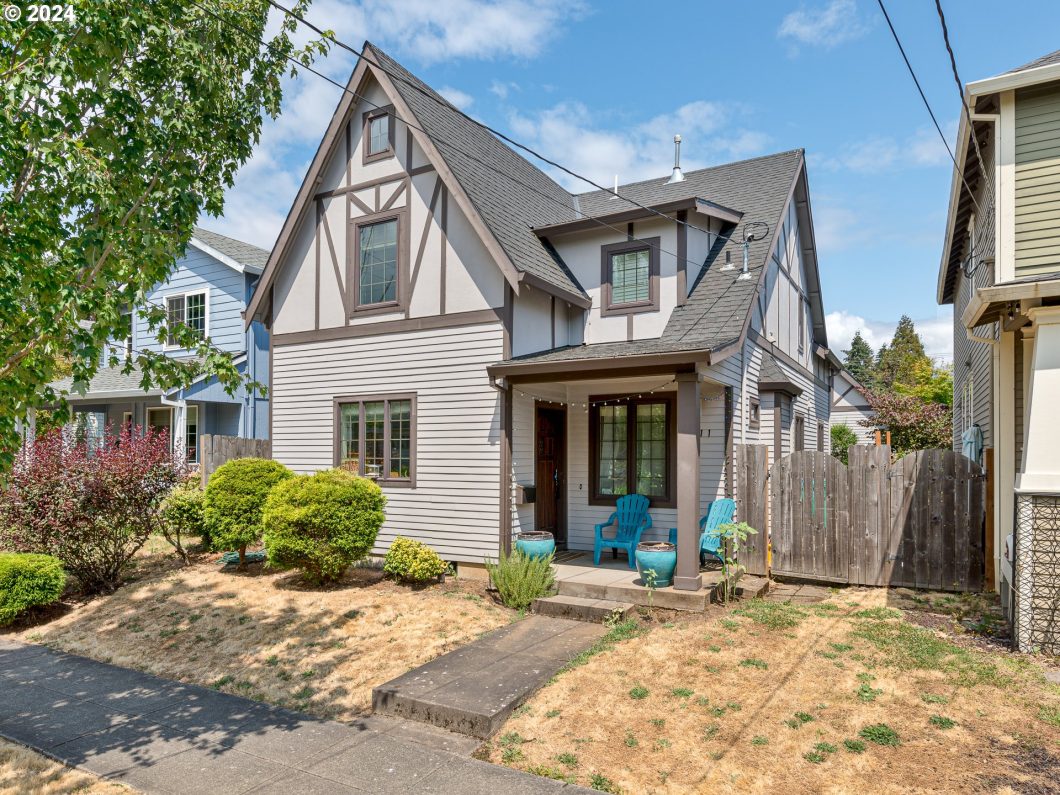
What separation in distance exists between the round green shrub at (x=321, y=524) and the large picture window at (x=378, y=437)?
3.92 feet

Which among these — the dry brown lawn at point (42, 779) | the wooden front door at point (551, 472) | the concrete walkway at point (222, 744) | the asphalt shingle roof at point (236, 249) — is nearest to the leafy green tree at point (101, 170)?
the dry brown lawn at point (42, 779)

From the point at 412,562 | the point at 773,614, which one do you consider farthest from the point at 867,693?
the point at 412,562

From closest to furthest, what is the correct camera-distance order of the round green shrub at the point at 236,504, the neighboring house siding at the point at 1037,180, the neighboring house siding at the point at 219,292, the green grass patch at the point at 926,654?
the green grass patch at the point at 926,654 < the neighboring house siding at the point at 1037,180 < the round green shrub at the point at 236,504 < the neighboring house siding at the point at 219,292

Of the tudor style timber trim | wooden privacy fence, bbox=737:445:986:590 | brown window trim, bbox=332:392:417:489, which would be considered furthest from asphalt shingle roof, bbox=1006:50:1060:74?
brown window trim, bbox=332:392:417:489

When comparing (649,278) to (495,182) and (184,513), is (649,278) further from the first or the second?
(184,513)

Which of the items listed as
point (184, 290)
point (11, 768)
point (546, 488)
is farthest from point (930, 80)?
point (184, 290)

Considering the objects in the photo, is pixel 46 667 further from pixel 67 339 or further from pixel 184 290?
pixel 184 290

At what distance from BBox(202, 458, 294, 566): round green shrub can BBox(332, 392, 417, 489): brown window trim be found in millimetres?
1252

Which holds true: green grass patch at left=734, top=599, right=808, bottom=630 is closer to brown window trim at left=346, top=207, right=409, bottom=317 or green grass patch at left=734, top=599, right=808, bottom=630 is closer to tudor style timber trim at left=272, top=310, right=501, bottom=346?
tudor style timber trim at left=272, top=310, right=501, bottom=346

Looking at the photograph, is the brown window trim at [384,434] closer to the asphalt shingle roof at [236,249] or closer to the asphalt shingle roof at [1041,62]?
the asphalt shingle roof at [236,249]

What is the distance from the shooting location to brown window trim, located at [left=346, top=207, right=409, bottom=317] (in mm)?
10492

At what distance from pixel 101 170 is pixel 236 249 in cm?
1564

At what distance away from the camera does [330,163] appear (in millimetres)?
11281

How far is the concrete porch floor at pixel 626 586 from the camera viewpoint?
25.8ft
